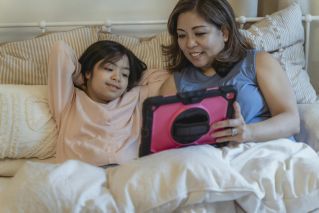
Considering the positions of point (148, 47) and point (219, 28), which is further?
point (148, 47)

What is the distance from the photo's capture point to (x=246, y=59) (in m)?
1.48

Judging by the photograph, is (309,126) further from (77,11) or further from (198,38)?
(77,11)

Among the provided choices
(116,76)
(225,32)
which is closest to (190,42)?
(225,32)

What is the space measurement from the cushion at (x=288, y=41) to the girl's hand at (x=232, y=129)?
454 millimetres

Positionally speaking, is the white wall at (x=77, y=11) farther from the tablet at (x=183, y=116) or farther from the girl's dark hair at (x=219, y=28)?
the tablet at (x=183, y=116)

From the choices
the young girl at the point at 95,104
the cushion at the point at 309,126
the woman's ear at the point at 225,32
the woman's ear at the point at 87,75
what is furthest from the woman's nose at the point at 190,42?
the cushion at the point at 309,126

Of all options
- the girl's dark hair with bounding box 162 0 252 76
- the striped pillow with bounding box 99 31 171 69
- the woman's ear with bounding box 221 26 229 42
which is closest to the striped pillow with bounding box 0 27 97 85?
the striped pillow with bounding box 99 31 171 69

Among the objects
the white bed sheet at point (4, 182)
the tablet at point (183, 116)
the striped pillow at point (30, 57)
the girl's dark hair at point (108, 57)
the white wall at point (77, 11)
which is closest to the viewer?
the tablet at point (183, 116)

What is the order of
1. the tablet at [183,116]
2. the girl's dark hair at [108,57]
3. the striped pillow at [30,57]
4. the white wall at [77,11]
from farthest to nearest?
the white wall at [77,11], the striped pillow at [30,57], the girl's dark hair at [108,57], the tablet at [183,116]

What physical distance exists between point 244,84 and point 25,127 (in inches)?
28.6

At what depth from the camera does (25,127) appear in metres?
1.44

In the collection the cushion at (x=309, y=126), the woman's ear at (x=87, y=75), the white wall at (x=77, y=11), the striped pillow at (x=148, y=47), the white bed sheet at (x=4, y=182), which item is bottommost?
the white bed sheet at (x=4, y=182)

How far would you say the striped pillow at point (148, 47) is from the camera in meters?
1.65

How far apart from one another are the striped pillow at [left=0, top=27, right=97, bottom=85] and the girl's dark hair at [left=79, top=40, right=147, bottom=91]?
0.40 ft
